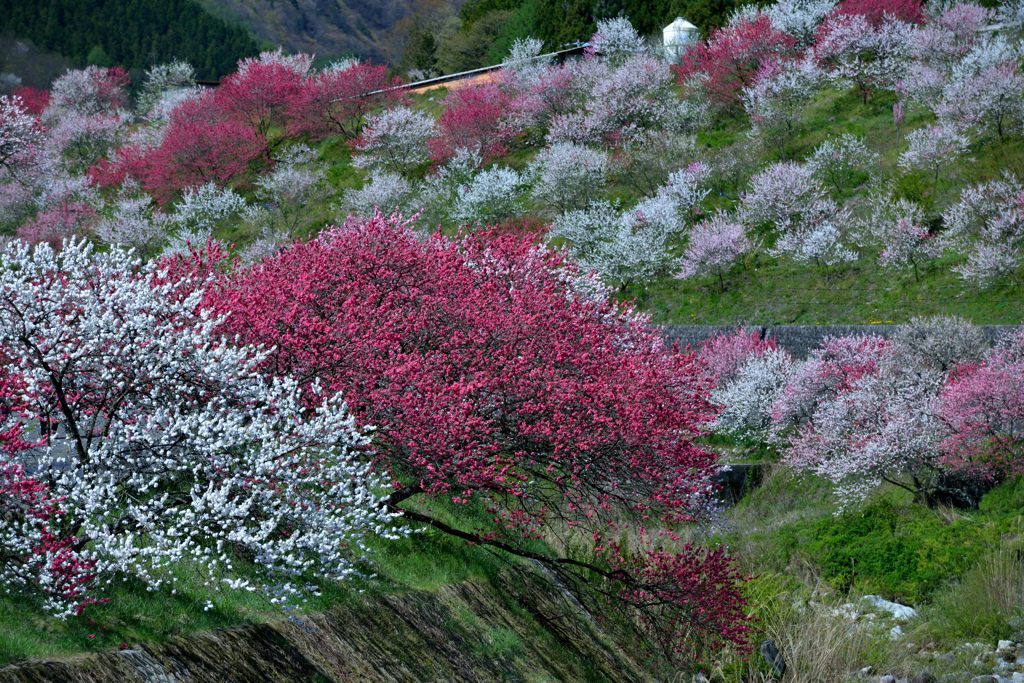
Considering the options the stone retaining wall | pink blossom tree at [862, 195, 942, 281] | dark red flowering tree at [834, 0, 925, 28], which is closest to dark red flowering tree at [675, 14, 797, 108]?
dark red flowering tree at [834, 0, 925, 28]

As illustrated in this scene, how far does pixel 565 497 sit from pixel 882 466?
10.8 m

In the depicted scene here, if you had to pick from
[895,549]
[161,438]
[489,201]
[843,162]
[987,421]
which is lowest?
[895,549]

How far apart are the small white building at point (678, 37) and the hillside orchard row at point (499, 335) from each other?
2.08m

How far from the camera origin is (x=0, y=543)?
696 cm

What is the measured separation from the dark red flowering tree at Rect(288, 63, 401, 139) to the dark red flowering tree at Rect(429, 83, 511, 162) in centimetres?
686

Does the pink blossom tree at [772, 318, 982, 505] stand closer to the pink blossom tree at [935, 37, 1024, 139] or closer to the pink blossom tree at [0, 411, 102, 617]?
the pink blossom tree at [935, 37, 1024, 139]

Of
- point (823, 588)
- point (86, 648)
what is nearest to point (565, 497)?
point (86, 648)

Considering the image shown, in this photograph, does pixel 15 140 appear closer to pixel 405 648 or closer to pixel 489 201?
pixel 489 201

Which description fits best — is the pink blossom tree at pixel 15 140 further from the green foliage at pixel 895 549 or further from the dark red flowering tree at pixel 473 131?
the green foliage at pixel 895 549

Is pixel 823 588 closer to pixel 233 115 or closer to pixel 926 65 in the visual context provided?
pixel 926 65

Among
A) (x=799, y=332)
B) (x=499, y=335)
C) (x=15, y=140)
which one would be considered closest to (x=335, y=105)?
(x=15, y=140)

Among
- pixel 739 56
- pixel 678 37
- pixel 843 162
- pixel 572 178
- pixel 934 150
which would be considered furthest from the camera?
pixel 678 37

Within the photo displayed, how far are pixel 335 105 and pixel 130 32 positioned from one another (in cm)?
5878

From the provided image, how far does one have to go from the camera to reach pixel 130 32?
→ 335ft
